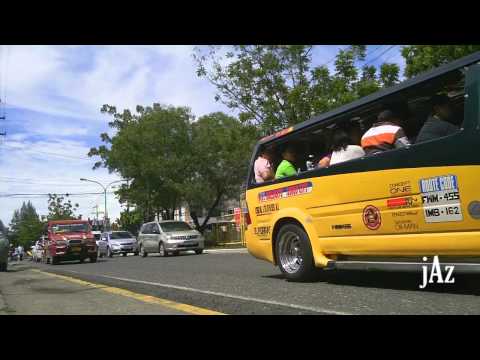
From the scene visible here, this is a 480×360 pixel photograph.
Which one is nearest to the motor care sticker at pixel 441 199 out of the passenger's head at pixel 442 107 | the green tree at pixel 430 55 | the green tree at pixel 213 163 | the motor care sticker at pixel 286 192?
the passenger's head at pixel 442 107

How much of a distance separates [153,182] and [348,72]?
21964mm

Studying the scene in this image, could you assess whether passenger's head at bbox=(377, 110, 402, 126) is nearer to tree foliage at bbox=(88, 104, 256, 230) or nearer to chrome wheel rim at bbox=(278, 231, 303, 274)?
chrome wheel rim at bbox=(278, 231, 303, 274)

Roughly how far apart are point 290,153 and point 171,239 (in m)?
14.8

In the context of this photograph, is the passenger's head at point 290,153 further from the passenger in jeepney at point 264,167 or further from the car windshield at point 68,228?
the car windshield at point 68,228

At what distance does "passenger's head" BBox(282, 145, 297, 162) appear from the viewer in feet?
26.8

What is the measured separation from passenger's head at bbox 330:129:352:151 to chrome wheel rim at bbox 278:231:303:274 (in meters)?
1.53

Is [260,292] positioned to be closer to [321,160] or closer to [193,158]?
[321,160]

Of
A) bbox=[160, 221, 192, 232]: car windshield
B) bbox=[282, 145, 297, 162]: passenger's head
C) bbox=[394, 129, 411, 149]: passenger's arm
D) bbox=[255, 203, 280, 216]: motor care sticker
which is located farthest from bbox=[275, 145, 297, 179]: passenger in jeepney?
bbox=[160, 221, 192, 232]: car windshield

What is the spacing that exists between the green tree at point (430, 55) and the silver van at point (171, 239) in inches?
465

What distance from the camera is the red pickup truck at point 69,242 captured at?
2109 centimetres

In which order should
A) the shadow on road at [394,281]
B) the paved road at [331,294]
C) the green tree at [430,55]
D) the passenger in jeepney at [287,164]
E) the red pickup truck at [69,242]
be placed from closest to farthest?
1. the paved road at [331,294]
2. the shadow on road at [394,281]
3. the passenger in jeepney at [287,164]
4. the green tree at [430,55]
5. the red pickup truck at [69,242]
